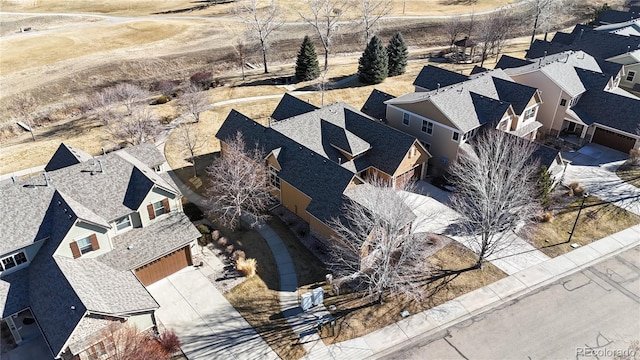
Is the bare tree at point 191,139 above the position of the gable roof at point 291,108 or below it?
below

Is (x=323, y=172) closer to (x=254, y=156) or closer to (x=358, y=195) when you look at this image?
(x=358, y=195)

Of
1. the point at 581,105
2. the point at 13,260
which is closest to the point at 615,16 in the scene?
the point at 581,105

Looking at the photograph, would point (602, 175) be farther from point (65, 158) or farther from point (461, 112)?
point (65, 158)

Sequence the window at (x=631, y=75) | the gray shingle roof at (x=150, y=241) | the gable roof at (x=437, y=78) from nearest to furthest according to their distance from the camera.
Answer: the gray shingle roof at (x=150, y=241) → the gable roof at (x=437, y=78) → the window at (x=631, y=75)

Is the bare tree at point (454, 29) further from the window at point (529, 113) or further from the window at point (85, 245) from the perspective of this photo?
the window at point (85, 245)

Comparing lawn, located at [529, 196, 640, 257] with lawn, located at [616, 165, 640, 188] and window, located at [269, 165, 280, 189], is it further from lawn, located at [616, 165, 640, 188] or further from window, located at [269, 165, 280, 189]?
window, located at [269, 165, 280, 189]

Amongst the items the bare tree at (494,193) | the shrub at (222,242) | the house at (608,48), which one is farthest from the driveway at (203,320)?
the house at (608,48)
